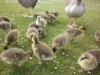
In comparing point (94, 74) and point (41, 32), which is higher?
point (41, 32)

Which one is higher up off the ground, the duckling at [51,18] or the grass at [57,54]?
the duckling at [51,18]

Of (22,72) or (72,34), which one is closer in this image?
(22,72)

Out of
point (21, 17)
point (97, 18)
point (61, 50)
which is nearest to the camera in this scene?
point (61, 50)

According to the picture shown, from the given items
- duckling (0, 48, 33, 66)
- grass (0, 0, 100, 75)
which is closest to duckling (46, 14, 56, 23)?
grass (0, 0, 100, 75)

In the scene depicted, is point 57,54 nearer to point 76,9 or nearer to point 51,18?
point 51,18

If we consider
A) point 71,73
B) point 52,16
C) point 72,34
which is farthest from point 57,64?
point 52,16

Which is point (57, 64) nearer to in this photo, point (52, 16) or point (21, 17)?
point (52, 16)

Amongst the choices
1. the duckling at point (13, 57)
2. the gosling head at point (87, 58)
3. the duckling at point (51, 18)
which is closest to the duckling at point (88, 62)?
the gosling head at point (87, 58)

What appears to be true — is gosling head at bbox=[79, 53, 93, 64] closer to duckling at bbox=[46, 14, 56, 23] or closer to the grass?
the grass

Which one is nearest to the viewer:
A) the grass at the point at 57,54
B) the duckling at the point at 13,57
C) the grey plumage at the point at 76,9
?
the duckling at the point at 13,57

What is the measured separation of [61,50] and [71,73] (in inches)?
47.9

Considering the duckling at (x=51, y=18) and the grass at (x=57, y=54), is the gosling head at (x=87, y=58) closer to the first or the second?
the grass at (x=57, y=54)

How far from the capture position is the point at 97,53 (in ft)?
16.8

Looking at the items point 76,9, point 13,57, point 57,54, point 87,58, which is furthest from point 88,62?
point 76,9
